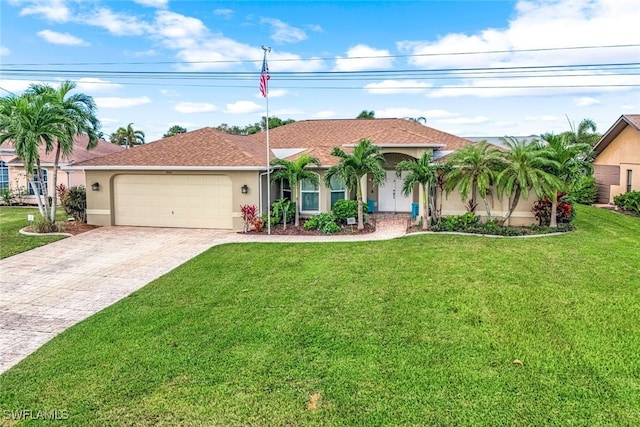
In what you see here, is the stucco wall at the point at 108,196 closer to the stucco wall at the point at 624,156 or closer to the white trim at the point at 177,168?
the white trim at the point at 177,168

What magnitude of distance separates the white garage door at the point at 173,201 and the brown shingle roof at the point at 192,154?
577mm

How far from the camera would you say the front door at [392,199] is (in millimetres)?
20578

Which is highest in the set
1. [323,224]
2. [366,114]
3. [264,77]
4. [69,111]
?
[366,114]

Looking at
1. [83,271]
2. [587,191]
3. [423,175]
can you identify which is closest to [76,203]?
[83,271]

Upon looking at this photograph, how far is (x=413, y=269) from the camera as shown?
34.2 ft

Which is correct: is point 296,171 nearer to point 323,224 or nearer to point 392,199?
point 323,224

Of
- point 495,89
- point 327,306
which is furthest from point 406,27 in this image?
point 327,306

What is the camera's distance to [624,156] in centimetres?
2253

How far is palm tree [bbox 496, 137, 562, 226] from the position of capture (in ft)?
47.1

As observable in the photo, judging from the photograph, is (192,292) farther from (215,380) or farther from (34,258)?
(34,258)

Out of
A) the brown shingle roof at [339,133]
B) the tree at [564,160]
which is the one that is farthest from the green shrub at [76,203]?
the tree at [564,160]

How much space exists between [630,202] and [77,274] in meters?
22.3

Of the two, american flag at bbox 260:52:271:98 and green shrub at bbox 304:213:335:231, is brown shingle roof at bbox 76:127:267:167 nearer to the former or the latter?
american flag at bbox 260:52:271:98

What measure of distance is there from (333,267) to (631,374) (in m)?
6.43
